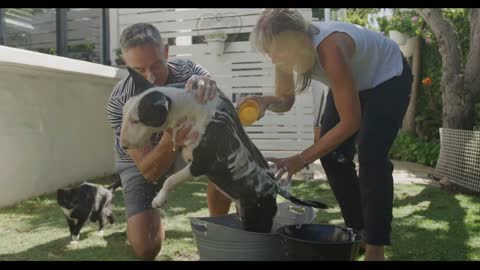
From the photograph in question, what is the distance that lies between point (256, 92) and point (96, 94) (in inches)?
92.4

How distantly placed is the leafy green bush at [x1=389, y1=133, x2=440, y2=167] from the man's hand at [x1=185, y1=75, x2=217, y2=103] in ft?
21.3

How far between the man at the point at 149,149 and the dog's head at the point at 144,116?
0.14m

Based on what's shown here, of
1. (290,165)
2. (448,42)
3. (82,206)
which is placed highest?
(448,42)

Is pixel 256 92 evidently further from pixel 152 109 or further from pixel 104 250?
pixel 152 109

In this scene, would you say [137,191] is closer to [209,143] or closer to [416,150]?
[209,143]

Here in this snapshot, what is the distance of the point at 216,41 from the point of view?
707 cm

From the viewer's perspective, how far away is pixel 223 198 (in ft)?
9.47

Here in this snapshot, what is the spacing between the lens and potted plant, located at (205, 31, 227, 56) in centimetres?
706

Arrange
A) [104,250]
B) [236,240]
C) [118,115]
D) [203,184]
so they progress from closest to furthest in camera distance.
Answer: [236,240], [118,115], [104,250], [203,184]

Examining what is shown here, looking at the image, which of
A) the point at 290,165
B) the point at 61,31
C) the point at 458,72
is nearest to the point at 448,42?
the point at 458,72

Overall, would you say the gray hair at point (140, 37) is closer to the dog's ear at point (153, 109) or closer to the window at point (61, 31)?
the dog's ear at point (153, 109)

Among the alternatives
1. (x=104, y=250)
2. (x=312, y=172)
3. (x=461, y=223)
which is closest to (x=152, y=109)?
(x=104, y=250)

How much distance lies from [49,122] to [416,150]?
6371 mm

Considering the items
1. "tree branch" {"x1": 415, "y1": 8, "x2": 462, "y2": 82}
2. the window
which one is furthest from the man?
the window
